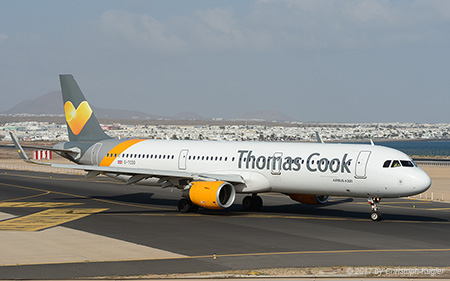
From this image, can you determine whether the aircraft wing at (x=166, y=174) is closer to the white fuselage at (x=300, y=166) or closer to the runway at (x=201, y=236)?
the white fuselage at (x=300, y=166)

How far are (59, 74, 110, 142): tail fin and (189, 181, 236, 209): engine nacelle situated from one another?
47.2 feet

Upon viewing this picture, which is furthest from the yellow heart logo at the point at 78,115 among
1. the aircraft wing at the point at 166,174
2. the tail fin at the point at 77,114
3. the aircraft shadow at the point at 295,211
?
the aircraft wing at the point at 166,174

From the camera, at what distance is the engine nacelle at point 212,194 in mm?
37906

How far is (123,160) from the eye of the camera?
155 ft

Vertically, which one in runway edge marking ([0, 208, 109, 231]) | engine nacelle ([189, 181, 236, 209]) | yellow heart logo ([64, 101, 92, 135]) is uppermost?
yellow heart logo ([64, 101, 92, 135])

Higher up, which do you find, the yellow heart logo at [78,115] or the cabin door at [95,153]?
the yellow heart logo at [78,115]

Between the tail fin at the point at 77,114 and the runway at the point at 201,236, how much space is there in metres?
5.20

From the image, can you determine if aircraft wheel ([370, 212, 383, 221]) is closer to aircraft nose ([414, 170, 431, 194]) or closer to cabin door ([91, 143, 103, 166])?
aircraft nose ([414, 170, 431, 194])

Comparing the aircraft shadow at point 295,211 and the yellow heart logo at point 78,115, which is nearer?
the aircraft shadow at point 295,211

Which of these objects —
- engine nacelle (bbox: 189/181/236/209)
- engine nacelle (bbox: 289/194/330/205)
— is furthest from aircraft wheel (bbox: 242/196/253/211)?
engine nacelle (bbox: 189/181/236/209)

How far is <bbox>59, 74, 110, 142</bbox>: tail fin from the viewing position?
50.6m

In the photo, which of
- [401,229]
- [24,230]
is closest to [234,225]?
[401,229]

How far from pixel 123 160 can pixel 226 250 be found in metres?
21.4

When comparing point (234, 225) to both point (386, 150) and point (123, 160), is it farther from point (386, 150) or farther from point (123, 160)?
point (123, 160)
